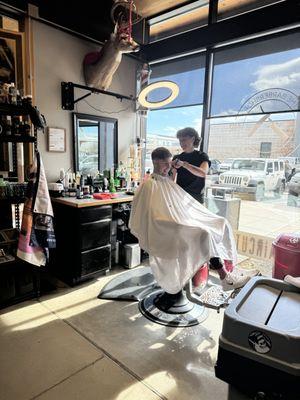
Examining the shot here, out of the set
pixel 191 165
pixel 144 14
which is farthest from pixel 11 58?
pixel 191 165

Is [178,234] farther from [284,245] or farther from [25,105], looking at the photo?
[25,105]

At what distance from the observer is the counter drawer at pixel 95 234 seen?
2488mm

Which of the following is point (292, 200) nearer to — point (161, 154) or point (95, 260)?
point (161, 154)

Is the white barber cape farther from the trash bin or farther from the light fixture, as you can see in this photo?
the light fixture

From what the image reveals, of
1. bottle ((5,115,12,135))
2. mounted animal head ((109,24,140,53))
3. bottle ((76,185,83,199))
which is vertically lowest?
bottle ((76,185,83,199))

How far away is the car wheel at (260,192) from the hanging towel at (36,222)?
2183 mm

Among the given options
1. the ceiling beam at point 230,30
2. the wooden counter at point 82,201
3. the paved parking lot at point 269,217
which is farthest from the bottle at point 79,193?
the ceiling beam at point 230,30

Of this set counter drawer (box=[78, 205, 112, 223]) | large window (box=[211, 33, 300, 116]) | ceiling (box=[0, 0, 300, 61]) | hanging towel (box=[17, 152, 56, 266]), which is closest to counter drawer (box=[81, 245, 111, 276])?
counter drawer (box=[78, 205, 112, 223])

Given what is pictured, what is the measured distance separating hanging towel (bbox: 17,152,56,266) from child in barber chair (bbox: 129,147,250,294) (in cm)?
73

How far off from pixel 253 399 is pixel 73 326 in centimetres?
138

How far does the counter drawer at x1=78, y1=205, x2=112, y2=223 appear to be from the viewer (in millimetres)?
2449

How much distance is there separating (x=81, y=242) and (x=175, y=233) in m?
1.07

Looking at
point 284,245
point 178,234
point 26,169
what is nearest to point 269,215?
point 284,245

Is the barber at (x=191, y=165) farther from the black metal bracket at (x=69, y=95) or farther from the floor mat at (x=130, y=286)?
the black metal bracket at (x=69, y=95)
